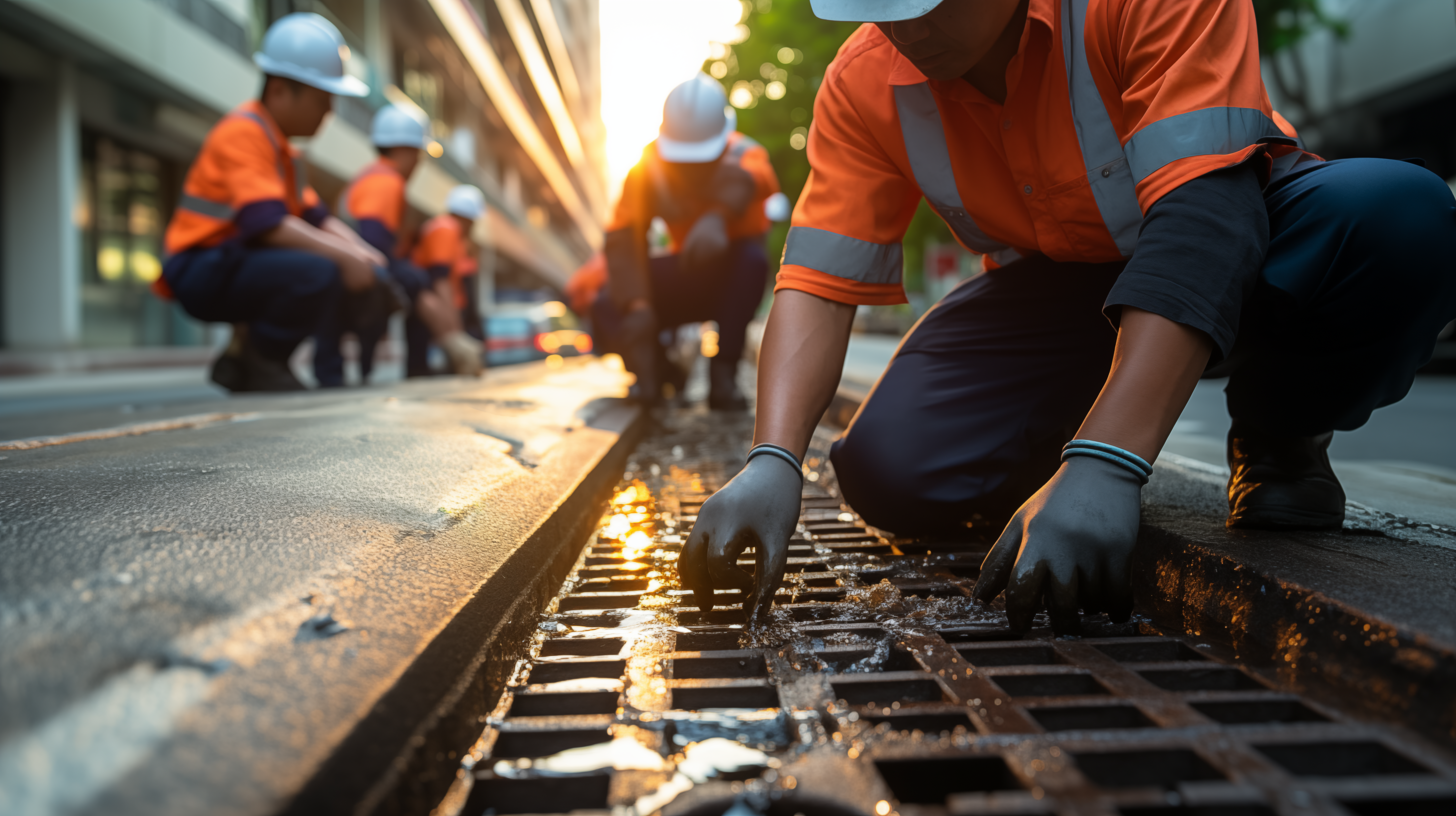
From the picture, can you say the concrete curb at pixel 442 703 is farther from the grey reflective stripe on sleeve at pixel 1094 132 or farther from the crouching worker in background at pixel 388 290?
the crouching worker in background at pixel 388 290

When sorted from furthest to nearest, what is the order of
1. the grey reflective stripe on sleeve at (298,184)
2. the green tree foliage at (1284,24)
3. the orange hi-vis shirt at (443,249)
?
1. the green tree foliage at (1284,24)
2. the orange hi-vis shirt at (443,249)
3. the grey reflective stripe on sleeve at (298,184)

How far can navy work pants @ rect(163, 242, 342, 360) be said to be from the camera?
3.85 m

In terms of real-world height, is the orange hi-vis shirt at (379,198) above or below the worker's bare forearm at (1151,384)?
above

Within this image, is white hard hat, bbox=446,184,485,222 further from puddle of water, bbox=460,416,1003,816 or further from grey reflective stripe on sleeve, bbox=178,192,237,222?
puddle of water, bbox=460,416,1003,816

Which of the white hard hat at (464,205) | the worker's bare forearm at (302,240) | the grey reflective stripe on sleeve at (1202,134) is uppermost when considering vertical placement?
the white hard hat at (464,205)

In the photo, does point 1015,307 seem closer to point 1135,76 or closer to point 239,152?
point 1135,76

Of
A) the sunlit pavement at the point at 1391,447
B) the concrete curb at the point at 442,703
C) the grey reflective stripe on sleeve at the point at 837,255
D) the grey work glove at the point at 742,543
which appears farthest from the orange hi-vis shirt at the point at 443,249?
the grey work glove at the point at 742,543

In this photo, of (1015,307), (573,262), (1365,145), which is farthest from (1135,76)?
(573,262)

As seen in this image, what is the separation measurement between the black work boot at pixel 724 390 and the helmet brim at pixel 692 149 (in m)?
0.97

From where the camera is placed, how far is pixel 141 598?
35.3 inches

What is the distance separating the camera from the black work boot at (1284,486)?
146cm

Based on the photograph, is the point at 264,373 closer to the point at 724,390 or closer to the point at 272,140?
the point at 272,140

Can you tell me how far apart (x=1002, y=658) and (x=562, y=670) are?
538 mm

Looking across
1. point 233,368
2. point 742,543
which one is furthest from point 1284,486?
point 233,368
